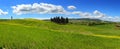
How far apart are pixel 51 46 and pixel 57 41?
325 centimetres

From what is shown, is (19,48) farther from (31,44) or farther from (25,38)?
(25,38)

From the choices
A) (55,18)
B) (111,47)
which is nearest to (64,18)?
(55,18)

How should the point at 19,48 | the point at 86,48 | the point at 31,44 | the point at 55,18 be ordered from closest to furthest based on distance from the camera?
the point at 19,48
the point at 31,44
the point at 86,48
the point at 55,18

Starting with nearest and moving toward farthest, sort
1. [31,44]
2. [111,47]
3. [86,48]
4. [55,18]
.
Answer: [31,44] < [86,48] < [111,47] < [55,18]

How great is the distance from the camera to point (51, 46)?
91.1 ft

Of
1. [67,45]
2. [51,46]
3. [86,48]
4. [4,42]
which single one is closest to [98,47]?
[86,48]

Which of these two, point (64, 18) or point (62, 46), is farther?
point (64, 18)

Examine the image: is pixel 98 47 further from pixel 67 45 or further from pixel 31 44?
pixel 31 44

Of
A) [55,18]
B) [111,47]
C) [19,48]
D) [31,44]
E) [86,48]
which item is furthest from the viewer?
[55,18]

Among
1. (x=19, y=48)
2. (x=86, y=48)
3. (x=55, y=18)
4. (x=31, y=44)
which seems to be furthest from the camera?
(x=55, y=18)

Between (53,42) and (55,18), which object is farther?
(55,18)

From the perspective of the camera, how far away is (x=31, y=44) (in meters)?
27.3

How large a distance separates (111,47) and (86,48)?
4.17 metres

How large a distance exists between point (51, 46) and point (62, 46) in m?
1.35
